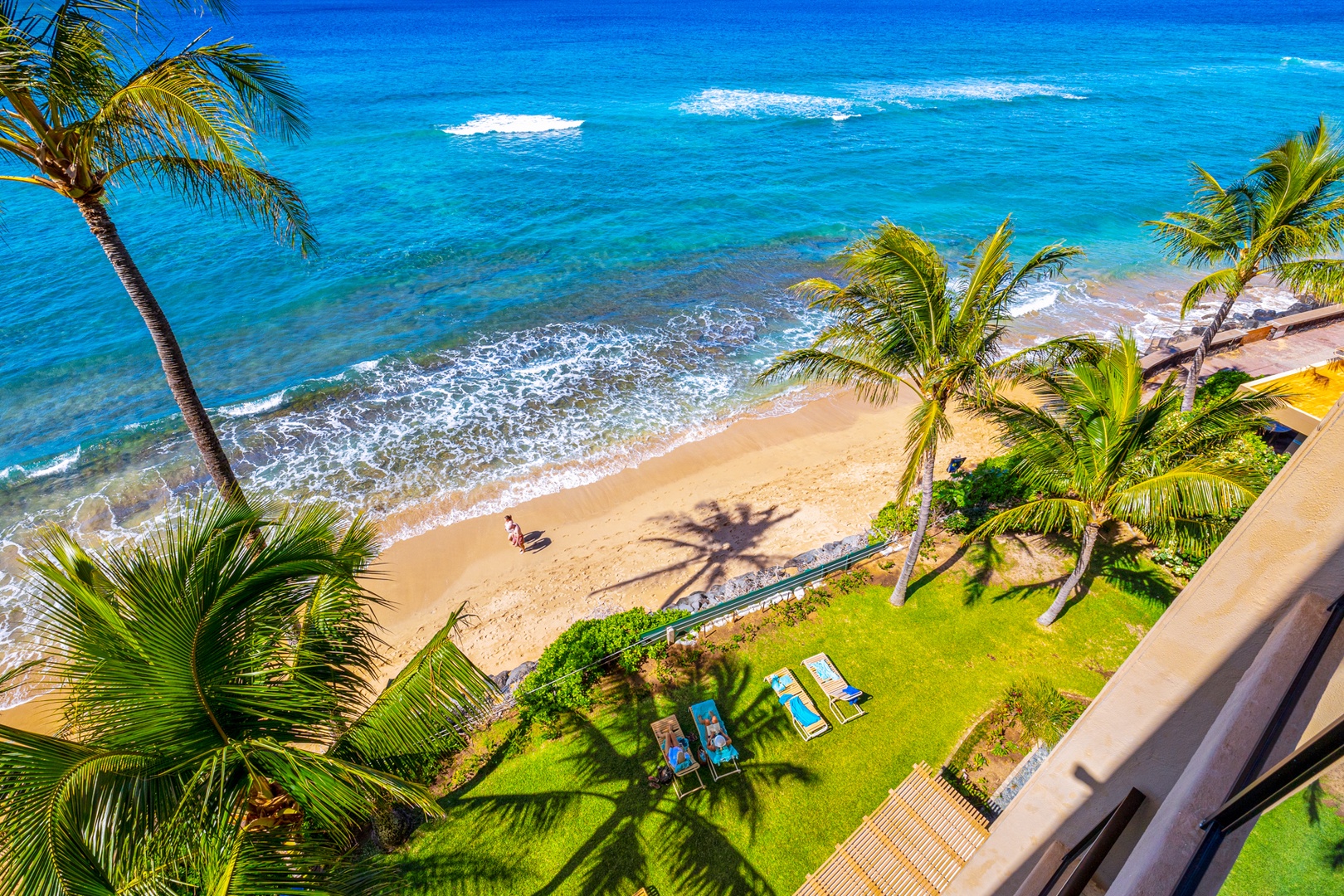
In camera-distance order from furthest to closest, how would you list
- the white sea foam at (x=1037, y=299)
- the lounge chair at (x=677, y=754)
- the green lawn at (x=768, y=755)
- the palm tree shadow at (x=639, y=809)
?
the white sea foam at (x=1037, y=299) < the lounge chair at (x=677, y=754) < the green lawn at (x=768, y=755) < the palm tree shadow at (x=639, y=809)

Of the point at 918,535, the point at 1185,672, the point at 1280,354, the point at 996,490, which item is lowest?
the point at 996,490

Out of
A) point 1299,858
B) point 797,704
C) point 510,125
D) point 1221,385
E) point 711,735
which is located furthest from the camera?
point 510,125

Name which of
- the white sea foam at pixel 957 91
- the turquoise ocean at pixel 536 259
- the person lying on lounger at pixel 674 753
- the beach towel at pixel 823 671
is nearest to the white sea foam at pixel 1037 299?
the turquoise ocean at pixel 536 259

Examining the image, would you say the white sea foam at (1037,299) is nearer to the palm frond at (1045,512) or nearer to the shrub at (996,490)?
the shrub at (996,490)

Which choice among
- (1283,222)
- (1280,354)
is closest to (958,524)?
(1283,222)

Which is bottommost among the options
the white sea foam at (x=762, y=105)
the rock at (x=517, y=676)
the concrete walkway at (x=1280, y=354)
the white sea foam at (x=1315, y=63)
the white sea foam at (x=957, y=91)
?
the rock at (x=517, y=676)

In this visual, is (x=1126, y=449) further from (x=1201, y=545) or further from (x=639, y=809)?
(x=639, y=809)
